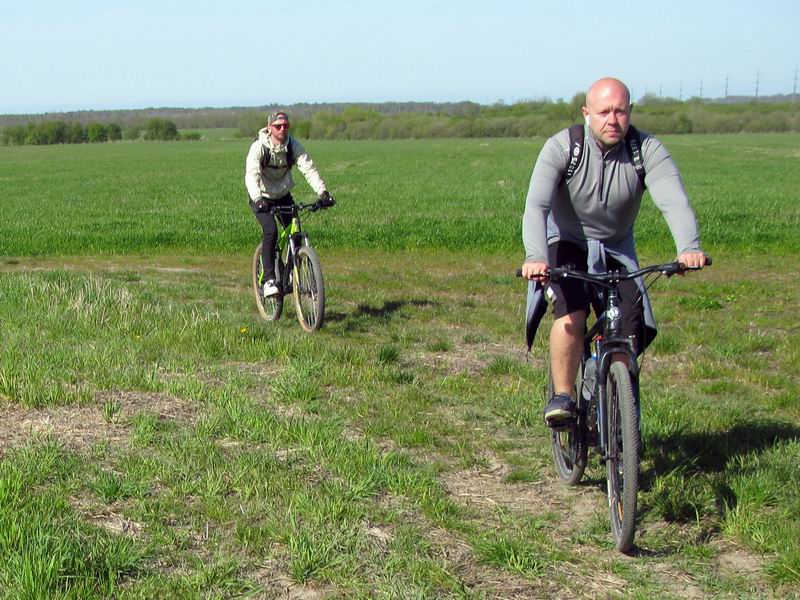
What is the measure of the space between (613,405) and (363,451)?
5.01 feet

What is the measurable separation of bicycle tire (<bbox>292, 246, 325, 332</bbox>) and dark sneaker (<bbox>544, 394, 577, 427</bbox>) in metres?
4.24

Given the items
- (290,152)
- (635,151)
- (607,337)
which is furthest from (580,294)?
(290,152)

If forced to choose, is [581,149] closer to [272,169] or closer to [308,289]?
[308,289]

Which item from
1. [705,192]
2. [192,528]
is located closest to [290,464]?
[192,528]

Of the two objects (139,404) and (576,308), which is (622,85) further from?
(139,404)

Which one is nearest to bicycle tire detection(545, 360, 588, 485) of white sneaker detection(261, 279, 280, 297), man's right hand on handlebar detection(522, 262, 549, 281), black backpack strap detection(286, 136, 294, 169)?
man's right hand on handlebar detection(522, 262, 549, 281)

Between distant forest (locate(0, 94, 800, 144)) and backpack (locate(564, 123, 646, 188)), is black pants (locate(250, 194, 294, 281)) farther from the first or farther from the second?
distant forest (locate(0, 94, 800, 144))

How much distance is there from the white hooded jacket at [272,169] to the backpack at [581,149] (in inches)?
188

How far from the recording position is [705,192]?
29.9m

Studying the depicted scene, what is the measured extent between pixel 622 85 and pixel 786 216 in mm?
18420

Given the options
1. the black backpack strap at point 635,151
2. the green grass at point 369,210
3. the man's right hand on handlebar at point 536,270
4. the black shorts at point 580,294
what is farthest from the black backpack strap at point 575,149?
the green grass at point 369,210

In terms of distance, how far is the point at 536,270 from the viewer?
4164 millimetres

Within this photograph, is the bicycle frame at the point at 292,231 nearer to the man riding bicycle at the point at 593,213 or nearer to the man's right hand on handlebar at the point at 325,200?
the man's right hand on handlebar at the point at 325,200

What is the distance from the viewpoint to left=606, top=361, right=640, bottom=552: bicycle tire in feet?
13.1
